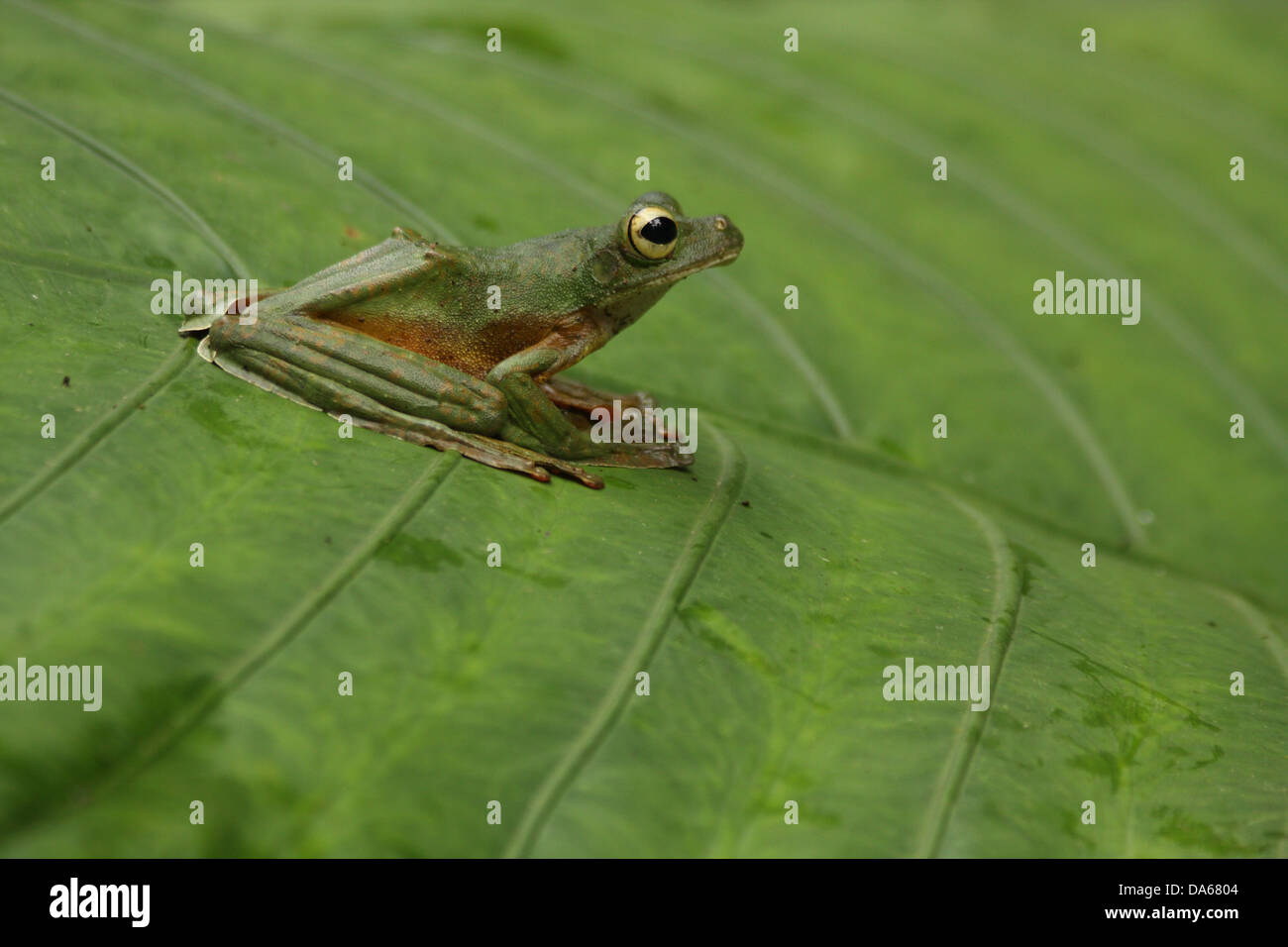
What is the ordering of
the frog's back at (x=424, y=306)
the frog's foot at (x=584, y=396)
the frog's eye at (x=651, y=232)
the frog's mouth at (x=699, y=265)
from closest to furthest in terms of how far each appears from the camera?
the frog's back at (x=424, y=306)
the frog's eye at (x=651, y=232)
the frog's mouth at (x=699, y=265)
the frog's foot at (x=584, y=396)

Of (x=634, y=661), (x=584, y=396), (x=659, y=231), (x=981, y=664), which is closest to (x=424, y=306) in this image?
(x=584, y=396)

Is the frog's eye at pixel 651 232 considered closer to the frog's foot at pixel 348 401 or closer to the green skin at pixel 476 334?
the green skin at pixel 476 334

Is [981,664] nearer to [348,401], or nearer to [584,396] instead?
[584,396]

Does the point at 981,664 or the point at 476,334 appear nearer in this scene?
the point at 981,664

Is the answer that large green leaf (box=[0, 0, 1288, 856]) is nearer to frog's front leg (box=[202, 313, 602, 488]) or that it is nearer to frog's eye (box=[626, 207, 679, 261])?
frog's front leg (box=[202, 313, 602, 488])

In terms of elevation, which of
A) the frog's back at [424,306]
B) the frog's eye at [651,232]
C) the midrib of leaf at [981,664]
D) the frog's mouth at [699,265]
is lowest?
the midrib of leaf at [981,664]

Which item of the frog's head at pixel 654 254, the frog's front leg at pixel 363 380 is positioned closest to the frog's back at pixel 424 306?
the frog's front leg at pixel 363 380
